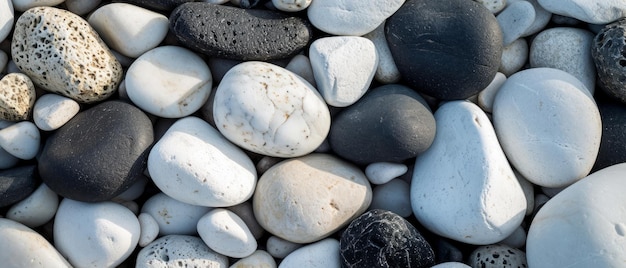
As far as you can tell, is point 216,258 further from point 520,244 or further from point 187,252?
point 520,244

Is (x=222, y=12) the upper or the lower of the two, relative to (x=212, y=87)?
upper

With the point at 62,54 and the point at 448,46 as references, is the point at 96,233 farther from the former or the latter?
the point at 448,46

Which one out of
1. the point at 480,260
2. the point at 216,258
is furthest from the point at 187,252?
the point at 480,260

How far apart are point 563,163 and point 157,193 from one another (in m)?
1.71

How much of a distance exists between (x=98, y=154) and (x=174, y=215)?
398 mm

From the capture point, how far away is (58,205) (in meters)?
2.57

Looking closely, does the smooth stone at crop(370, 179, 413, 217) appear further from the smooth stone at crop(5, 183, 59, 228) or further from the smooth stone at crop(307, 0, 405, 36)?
the smooth stone at crop(5, 183, 59, 228)

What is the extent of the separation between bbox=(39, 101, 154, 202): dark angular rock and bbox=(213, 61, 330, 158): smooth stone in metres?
0.35

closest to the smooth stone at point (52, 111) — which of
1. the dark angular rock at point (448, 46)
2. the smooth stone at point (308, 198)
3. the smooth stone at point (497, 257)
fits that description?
the smooth stone at point (308, 198)

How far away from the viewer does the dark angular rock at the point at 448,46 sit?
2.54 m

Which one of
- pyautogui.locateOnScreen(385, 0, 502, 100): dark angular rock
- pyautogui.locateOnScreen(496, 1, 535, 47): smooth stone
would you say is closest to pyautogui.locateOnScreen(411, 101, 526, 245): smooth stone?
pyautogui.locateOnScreen(385, 0, 502, 100): dark angular rock

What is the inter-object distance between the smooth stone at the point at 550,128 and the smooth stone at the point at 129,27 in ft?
4.97

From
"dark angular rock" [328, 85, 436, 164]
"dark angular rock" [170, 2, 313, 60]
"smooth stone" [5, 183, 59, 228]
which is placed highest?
"dark angular rock" [170, 2, 313, 60]

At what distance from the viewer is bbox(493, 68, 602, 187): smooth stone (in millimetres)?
2490
